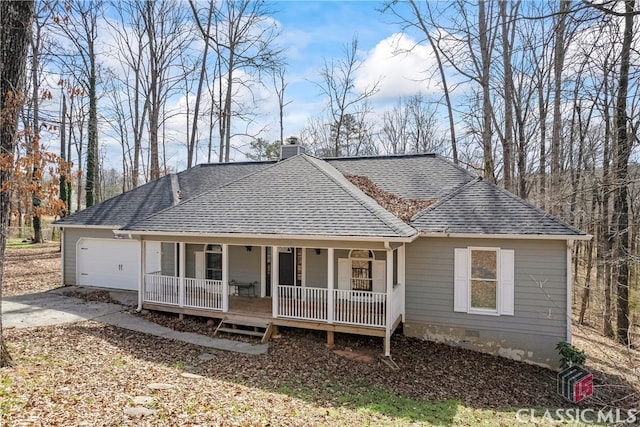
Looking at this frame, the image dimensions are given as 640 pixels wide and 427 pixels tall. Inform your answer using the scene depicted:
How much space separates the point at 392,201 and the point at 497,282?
3839 mm

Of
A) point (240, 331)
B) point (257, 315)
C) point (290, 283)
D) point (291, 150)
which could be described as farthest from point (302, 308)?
point (291, 150)

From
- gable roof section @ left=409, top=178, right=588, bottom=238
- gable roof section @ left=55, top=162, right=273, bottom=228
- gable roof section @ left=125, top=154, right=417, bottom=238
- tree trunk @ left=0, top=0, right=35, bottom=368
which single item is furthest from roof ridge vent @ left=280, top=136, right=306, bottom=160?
tree trunk @ left=0, top=0, right=35, bottom=368

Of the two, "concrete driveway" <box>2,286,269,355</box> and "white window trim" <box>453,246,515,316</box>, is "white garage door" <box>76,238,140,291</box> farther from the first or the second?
"white window trim" <box>453,246,515,316</box>

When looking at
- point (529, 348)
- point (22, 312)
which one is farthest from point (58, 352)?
point (529, 348)

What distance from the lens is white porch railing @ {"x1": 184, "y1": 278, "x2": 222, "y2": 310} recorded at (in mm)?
10803

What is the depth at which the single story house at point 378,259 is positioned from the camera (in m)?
9.37

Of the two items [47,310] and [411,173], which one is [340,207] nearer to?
[411,173]

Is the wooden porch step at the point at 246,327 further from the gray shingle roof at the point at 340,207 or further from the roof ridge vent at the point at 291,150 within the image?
the roof ridge vent at the point at 291,150

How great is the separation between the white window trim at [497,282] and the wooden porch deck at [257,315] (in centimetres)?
173

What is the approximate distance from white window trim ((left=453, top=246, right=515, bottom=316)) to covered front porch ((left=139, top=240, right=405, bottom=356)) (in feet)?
4.76

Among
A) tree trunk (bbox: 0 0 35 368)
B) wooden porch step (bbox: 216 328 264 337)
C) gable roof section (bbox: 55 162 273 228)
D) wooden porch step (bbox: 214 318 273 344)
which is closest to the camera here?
tree trunk (bbox: 0 0 35 368)

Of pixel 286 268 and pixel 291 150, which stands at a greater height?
pixel 291 150

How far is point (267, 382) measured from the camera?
7422mm

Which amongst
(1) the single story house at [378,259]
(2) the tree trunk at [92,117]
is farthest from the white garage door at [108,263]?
(2) the tree trunk at [92,117]
